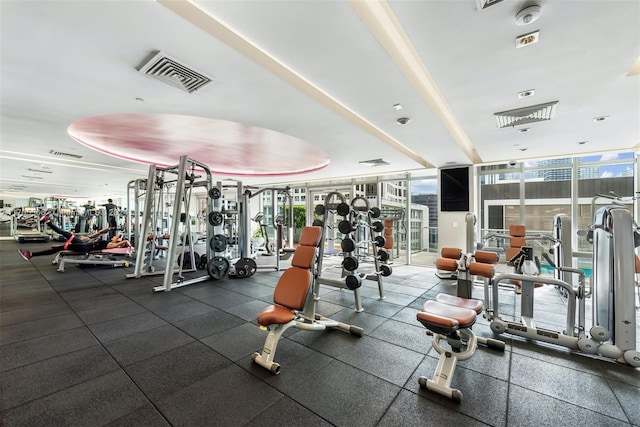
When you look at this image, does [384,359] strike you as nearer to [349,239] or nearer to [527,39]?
[349,239]

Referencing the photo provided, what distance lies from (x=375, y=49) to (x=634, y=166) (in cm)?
643

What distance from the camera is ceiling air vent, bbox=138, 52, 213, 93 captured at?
2.28 metres

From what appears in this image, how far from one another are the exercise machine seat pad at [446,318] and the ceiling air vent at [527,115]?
266 cm

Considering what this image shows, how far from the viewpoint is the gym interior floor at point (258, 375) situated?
1.66m

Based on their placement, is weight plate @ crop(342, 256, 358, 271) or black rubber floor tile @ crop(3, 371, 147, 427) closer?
black rubber floor tile @ crop(3, 371, 147, 427)

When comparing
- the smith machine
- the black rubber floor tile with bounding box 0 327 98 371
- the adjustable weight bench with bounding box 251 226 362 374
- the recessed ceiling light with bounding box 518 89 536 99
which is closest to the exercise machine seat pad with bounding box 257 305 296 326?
the adjustable weight bench with bounding box 251 226 362 374

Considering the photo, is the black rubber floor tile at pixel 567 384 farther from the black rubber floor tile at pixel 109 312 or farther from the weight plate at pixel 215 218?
the weight plate at pixel 215 218

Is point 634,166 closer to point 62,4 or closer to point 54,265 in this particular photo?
point 62,4

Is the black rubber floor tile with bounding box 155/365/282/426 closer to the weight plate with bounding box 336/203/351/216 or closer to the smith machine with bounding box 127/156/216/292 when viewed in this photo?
the weight plate with bounding box 336/203/351/216

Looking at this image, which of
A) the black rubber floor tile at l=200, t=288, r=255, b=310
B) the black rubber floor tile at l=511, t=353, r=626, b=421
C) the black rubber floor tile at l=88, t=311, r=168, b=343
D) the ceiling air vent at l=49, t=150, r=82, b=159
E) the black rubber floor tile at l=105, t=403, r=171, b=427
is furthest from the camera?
the ceiling air vent at l=49, t=150, r=82, b=159

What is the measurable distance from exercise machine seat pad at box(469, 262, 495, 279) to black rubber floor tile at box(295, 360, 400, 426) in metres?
1.78

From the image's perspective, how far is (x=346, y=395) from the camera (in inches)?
72.7

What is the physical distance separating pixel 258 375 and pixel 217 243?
329 cm

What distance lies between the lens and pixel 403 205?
791cm
